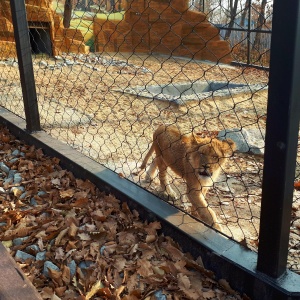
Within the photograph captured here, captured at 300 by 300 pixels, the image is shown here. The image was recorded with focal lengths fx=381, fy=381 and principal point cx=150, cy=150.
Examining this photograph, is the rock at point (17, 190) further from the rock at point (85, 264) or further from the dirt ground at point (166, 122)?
the rock at point (85, 264)

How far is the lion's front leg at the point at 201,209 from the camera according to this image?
2.47 meters

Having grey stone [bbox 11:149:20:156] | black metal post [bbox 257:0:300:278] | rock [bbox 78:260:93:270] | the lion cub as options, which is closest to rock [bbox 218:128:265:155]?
the lion cub

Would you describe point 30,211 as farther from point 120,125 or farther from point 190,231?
point 120,125

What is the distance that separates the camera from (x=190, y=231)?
6.87 ft

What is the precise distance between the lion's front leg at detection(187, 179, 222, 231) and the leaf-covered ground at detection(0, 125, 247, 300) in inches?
14.6

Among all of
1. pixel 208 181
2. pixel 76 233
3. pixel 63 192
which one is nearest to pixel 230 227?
pixel 208 181

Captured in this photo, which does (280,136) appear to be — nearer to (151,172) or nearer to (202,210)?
(202,210)

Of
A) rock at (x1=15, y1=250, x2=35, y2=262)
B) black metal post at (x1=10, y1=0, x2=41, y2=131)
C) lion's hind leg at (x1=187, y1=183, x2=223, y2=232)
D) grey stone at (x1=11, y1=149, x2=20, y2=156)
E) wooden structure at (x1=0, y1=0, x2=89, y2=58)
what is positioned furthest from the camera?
wooden structure at (x1=0, y1=0, x2=89, y2=58)

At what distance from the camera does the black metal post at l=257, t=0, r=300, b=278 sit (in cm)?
140

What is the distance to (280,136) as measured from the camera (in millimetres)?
1518

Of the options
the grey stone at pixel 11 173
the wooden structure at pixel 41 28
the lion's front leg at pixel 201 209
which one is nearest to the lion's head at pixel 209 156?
the lion's front leg at pixel 201 209

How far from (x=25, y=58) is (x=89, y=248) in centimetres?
202

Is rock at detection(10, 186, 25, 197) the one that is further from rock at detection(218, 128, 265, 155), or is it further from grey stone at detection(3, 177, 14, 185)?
rock at detection(218, 128, 265, 155)

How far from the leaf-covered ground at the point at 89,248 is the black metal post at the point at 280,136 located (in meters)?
0.37
